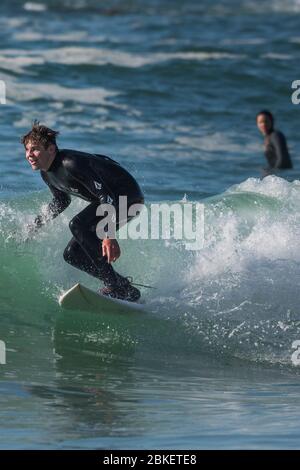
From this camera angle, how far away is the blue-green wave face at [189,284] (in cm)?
909

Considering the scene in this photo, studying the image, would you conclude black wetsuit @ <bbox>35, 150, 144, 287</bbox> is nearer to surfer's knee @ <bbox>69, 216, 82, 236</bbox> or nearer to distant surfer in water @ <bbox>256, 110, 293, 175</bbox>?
surfer's knee @ <bbox>69, 216, 82, 236</bbox>

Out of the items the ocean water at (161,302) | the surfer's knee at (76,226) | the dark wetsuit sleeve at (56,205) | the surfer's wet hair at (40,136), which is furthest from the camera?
the dark wetsuit sleeve at (56,205)

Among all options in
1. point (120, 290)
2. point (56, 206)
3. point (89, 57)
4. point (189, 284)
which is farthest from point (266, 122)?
point (89, 57)

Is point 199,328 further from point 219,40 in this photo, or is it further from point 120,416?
point 219,40

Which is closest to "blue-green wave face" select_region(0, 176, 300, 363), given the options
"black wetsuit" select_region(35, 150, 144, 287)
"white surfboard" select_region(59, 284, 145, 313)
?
"white surfboard" select_region(59, 284, 145, 313)

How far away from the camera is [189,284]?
31.7ft

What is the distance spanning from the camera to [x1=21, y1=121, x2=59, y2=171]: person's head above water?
8.21 m

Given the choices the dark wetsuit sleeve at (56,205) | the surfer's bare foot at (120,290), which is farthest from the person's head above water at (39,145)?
the surfer's bare foot at (120,290)

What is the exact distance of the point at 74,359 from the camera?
861 centimetres

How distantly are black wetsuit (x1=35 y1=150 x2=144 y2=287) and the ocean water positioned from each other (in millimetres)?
785

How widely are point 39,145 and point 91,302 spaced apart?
4.61 feet

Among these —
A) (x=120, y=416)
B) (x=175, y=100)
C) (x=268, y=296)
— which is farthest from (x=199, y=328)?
(x=175, y=100)

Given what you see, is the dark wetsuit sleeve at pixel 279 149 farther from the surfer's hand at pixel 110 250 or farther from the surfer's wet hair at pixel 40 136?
the surfer's hand at pixel 110 250

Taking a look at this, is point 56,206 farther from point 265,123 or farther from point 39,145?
point 265,123
